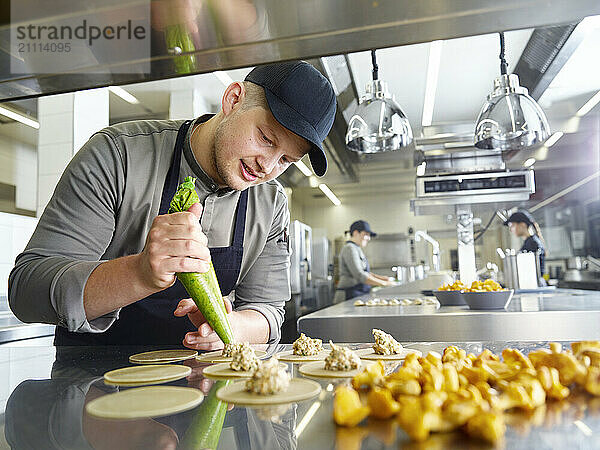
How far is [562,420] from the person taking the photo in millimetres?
436

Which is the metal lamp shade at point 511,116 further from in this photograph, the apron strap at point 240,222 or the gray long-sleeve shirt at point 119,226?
the apron strap at point 240,222

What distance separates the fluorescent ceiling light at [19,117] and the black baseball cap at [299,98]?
101 inches

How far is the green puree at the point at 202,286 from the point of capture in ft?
2.69

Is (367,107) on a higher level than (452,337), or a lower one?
higher

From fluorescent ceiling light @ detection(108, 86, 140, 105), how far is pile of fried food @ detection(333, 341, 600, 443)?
4.12 meters

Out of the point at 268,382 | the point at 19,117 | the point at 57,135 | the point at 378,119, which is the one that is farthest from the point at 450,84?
the point at 268,382

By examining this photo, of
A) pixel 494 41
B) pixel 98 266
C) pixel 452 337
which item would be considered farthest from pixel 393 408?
pixel 494 41

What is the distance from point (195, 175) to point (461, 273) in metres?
2.93

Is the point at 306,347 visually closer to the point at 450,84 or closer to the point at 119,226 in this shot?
the point at 119,226

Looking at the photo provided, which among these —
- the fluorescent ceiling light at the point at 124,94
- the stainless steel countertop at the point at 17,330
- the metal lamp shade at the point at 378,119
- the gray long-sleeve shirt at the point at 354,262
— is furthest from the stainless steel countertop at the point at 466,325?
the gray long-sleeve shirt at the point at 354,262

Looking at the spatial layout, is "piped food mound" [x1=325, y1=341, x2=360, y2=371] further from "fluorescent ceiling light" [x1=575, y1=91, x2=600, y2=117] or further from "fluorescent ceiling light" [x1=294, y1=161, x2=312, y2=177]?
"fluorescent ceiling light" [x1=294, y1=161, x2=312, y2=177]

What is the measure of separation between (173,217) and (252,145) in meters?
0.41

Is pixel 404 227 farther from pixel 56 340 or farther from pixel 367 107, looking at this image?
pixel 56 340

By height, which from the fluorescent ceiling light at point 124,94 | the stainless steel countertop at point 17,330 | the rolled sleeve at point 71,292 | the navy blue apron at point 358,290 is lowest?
the navy blue apron at point 358,290
